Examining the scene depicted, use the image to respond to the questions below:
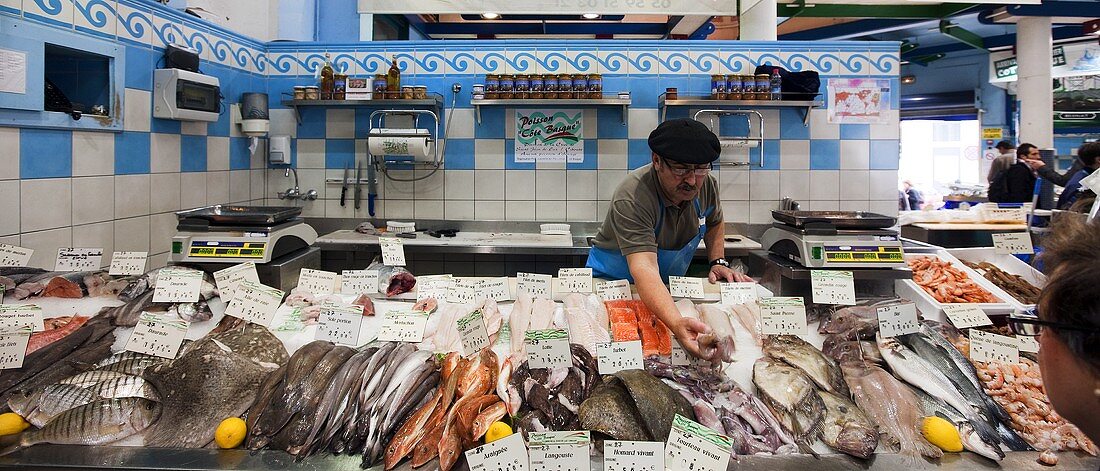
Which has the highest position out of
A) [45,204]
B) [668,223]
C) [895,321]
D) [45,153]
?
[45,153]

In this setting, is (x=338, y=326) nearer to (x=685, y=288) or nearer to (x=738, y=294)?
(x=685, y=288)

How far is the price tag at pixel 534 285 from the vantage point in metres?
2.61

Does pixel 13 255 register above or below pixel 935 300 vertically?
above

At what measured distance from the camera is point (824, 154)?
5559 millimetres

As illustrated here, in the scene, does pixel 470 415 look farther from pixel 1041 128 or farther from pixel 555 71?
pixel 1041 128

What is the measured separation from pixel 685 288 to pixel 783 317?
18.0 inches

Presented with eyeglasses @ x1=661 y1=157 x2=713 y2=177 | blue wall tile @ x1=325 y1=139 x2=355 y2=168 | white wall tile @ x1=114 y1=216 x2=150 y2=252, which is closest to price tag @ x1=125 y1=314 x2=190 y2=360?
eyeglasses @ x1=661 y1=157 x2=713 y2=177

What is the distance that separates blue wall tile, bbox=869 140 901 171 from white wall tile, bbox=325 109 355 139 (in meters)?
4.62

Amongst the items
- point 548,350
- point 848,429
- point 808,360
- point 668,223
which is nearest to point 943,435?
point 848,429

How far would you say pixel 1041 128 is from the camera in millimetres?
8250

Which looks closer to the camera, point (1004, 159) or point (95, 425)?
point (95, 425)

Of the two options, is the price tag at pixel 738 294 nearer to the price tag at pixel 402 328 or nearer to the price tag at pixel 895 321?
the price tag at pixel 895 321

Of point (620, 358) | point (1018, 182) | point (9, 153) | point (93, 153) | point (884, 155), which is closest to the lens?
point (620, 358)

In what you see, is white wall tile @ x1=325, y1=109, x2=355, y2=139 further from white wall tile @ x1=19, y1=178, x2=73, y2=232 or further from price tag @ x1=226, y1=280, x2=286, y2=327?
price tag @ x1=226, y1=280, x2=286, y2=327
